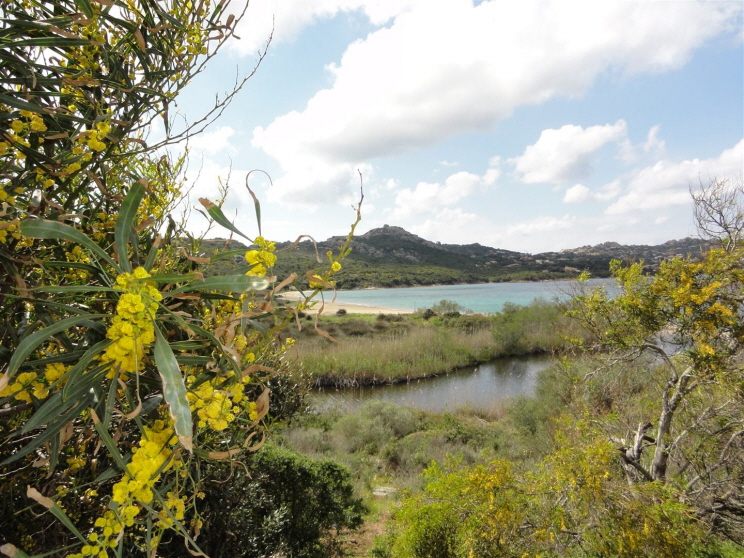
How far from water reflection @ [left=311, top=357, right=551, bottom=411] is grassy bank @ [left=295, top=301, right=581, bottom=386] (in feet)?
1.79

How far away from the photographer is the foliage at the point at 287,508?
284cm

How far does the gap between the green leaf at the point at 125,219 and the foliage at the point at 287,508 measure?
2.69 metres

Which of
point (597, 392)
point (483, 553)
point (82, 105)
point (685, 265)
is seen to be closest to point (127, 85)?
point (82, 105)

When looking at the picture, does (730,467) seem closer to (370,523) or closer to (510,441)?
(370,523)

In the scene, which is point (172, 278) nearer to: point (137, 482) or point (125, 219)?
point (125, 219)

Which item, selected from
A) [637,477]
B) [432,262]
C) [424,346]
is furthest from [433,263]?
[637,477]

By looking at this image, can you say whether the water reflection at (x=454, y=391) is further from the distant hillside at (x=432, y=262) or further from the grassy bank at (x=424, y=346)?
the distant hillside at (x=432, y=262)

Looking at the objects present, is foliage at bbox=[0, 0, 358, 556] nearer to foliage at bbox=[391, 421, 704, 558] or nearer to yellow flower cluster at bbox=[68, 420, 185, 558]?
yellow flower cluster at bbox=[68, 420, 185, 558]

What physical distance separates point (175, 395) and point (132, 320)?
115 millimetres

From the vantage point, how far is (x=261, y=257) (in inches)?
24.0

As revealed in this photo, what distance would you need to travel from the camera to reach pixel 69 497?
1226 mm

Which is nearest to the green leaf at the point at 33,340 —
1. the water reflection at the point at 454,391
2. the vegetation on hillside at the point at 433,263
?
the water reflection at the point at 454,391

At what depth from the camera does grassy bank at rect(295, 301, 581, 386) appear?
14.7 m

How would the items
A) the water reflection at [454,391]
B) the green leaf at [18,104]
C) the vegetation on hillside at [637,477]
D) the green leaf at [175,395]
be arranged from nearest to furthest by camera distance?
the green leaf at [175,395] < the green leaf at [18,104] < the vegetation on hillside at [637,477] < the water reflection at [454,391]
